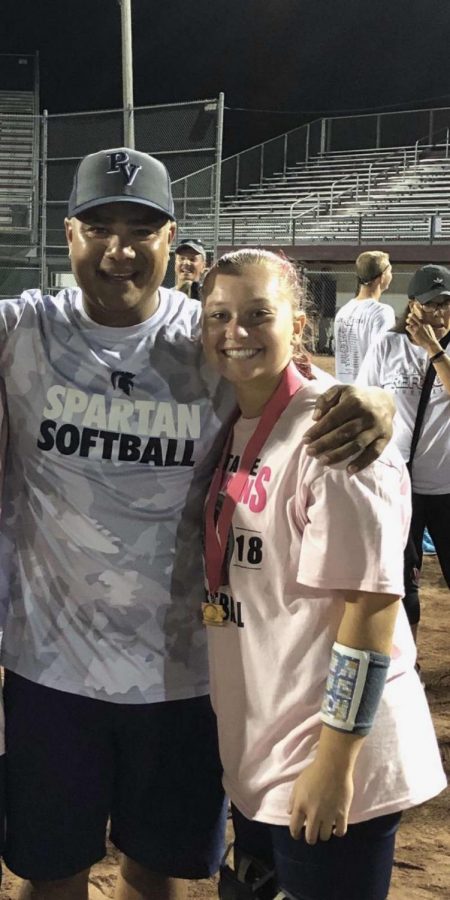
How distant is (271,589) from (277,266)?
694 mm

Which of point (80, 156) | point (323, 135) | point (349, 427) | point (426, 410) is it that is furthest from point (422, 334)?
point (323, 135)

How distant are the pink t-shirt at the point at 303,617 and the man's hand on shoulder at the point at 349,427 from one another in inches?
1.0

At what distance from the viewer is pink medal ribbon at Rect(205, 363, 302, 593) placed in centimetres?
166

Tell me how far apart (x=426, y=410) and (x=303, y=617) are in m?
2.80

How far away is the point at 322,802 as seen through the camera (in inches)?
57.7

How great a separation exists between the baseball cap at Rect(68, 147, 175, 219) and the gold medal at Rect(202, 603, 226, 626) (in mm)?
944

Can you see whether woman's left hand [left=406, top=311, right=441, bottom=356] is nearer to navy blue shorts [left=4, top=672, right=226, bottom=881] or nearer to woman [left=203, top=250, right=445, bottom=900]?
woman [left=203, top=250, right=445, bottom=900]

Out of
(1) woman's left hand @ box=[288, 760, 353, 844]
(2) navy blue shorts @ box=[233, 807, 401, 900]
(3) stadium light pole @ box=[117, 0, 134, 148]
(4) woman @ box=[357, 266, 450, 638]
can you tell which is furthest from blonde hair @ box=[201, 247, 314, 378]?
(3) stadium light pole @ box=[117, 0, 134, 148]

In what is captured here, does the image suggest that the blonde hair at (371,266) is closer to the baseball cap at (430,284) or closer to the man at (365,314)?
the man at (365,314)

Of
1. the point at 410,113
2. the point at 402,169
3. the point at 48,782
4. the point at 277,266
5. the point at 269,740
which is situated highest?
the point at 410,113

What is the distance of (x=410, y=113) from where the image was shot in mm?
24391

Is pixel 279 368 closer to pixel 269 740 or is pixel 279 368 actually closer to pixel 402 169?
pixel 269 740

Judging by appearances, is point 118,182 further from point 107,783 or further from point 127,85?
point 127,85

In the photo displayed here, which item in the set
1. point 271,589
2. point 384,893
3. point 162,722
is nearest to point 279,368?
point 271,589
